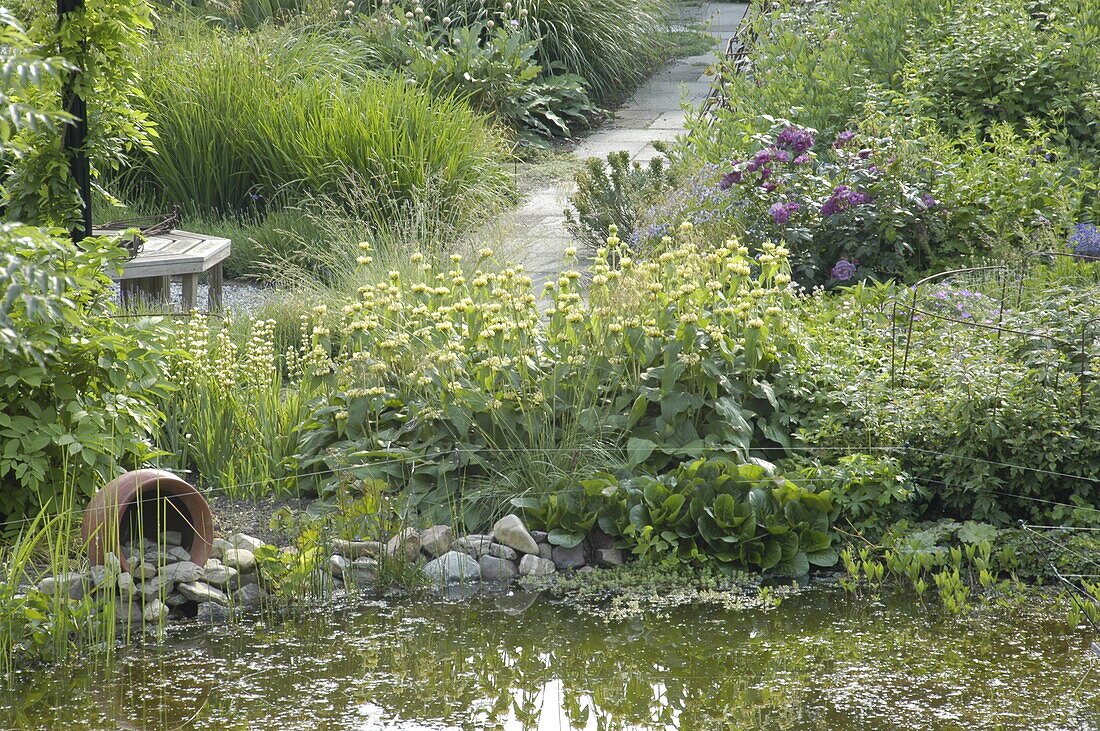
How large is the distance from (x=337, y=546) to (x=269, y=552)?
0.29 m

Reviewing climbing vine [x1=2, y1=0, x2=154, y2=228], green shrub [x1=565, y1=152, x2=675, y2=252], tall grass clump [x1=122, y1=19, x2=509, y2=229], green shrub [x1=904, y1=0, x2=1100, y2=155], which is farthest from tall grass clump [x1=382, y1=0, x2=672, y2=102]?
climbing vine [x1=2, y1=0, x2=154, y2=228]

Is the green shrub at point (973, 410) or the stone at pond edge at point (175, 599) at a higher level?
the green shrub at point (973, 410)

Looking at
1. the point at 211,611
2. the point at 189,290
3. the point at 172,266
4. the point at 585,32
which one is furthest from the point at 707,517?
the point at 585,32

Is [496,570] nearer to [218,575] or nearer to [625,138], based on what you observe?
[218,575]

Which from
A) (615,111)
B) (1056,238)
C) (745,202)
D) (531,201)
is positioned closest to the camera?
(1056,238)

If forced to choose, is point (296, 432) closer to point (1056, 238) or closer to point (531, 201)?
point (1056, 238)

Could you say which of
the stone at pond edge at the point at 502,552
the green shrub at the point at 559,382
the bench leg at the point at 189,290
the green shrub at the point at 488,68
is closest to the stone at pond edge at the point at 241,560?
the green shrub at the point at 559,382

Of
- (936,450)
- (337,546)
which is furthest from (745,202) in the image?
(337,546)

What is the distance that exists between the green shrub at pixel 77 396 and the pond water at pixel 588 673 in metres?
0.65

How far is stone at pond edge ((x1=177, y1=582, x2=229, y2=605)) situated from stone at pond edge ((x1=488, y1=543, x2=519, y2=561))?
86cm

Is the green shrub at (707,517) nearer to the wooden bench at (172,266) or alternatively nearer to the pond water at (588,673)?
the pond water at (588,673)

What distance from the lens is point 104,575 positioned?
3254mm

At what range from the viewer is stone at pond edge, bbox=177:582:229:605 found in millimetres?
Answer: 3428

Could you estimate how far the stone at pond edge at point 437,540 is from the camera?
372 cm
